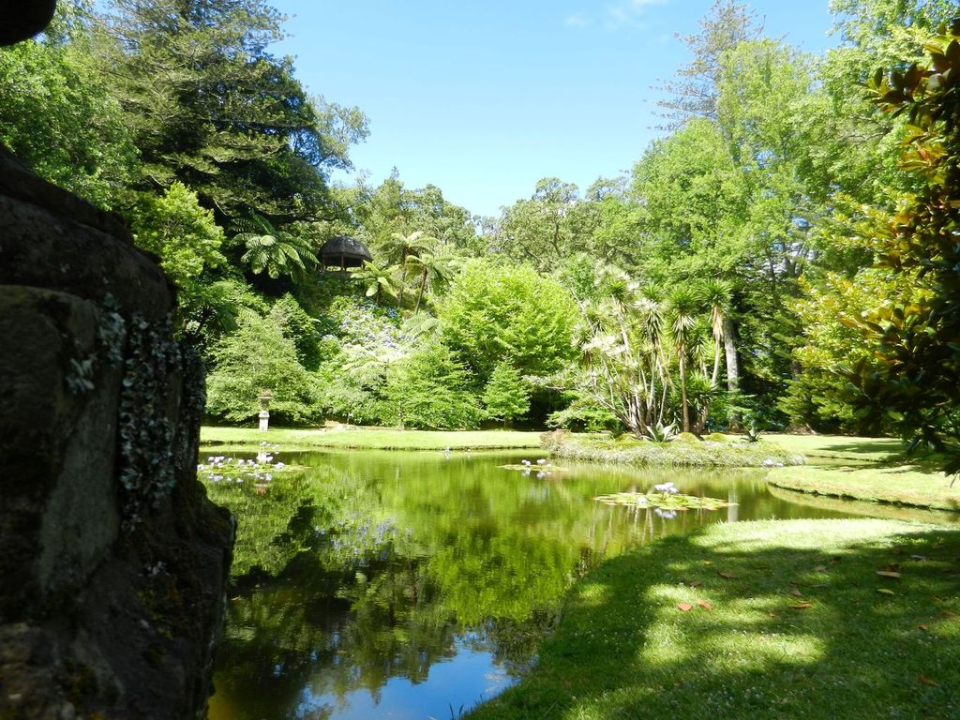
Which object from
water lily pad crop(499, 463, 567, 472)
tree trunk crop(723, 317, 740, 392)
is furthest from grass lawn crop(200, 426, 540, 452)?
tree trunk crop(723, 317, 740, 392)

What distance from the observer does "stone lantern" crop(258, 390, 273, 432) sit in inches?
1072

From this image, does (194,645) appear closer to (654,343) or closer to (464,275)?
(654,343)

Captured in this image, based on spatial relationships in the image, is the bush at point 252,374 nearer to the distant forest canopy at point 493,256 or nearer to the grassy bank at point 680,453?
the distant forest canopy at point 493,256

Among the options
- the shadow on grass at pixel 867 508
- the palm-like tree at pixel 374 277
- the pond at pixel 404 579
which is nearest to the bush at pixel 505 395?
the palm-like tree at pixel 374 277

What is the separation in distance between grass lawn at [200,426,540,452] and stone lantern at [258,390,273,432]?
0.44 meters

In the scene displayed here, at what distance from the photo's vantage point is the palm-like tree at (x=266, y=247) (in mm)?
31781

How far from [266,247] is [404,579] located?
28.6m

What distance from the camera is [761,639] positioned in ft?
14.8

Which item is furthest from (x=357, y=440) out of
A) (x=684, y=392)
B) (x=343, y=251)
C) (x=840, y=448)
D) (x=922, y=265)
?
(x=922, y=265)

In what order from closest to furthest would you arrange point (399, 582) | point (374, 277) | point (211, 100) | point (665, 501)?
point (399, 582) → point (665, 501) → point (211, 100) → point (374, 277)

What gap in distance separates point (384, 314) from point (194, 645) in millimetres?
36577

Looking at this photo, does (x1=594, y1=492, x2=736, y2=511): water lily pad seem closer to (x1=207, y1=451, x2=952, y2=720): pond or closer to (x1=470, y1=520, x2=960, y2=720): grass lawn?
(x1=207, y1=451, x2=952, y2=720): pond

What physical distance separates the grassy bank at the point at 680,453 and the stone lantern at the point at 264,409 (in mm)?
13405

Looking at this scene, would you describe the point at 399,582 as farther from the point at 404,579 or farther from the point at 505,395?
the point at 505,395
